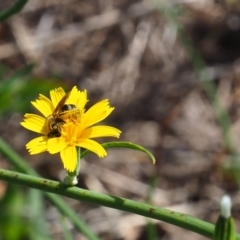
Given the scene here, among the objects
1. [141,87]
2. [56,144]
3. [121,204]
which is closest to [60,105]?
[56,144]

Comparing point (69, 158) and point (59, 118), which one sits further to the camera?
point (59, 118)

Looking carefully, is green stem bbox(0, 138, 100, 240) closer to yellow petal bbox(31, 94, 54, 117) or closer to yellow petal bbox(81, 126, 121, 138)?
yellow petal bbox(31, 94, 54, 117)

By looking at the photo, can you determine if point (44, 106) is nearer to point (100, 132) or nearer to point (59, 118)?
point (59, 118)

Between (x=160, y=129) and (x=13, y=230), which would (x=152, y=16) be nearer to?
(x=160, y=129)

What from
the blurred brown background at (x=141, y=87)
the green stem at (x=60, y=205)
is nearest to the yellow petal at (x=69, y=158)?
the green stem at (x=60, y=205)

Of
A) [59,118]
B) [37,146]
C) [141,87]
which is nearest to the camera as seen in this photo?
[37,146]

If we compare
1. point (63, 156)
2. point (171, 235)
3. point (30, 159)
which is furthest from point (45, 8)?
point (63, 156)

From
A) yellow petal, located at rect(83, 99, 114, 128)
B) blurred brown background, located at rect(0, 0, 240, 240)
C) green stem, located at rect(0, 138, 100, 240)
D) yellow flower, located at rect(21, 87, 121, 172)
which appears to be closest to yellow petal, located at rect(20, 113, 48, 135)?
yellow flower, located at rect(21, 87, 121, 172)

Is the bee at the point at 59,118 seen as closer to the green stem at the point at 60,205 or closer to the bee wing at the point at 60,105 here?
the bee wing at the point at 60,105
